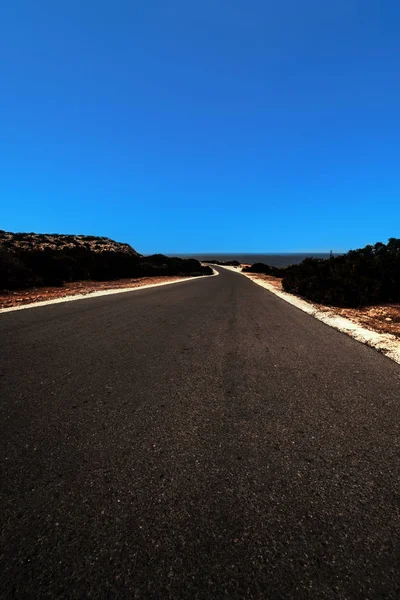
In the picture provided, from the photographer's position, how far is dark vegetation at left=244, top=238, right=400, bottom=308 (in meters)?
13.9

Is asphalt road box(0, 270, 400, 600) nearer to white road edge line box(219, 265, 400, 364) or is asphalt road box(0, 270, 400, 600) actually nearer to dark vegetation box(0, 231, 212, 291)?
white road edge line box(219, 265, 400, 364)

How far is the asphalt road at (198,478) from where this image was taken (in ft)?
5.49

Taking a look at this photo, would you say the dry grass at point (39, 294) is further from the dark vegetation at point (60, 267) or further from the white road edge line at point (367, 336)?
the white road edge line at point (367, 336)

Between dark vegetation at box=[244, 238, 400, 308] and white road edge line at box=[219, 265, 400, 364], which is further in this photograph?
dark vegetation at box=[244, 238, 400, 308]

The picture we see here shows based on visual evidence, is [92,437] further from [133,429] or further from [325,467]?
[325,467]

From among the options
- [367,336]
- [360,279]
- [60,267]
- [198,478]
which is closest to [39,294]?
[60,267]

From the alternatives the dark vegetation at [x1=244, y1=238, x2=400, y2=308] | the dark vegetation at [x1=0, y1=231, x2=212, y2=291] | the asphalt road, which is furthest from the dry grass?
the dark vegetation at [x1=244, y1=238, x2=400, y2=308]

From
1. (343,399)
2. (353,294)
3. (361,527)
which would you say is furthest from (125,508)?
(353,294)

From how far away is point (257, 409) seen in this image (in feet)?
11.8

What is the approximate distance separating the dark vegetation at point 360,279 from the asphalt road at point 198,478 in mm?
9747

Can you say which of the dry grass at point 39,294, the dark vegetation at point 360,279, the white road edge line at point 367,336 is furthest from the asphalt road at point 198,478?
the dark vegetation at point 360,279

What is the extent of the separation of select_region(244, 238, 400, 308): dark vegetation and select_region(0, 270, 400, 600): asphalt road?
384 inches

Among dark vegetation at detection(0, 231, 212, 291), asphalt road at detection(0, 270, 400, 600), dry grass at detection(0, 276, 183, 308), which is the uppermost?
dark vegetation at detection(0, 231, 212, 291)

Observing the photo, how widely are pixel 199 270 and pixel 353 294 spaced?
3875 cm
